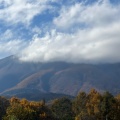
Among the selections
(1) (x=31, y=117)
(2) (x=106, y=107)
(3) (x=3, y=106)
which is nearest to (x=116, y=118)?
(2) (x=106, y=107)

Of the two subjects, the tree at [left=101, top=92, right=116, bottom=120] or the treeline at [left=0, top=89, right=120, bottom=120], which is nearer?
the treeline at [left=0, top=89, right=120, bottom=120]

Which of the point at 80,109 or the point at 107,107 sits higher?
the point at 80,109

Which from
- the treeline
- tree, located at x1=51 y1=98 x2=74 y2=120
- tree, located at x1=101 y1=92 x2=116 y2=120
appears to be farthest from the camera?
tree, located at x1=51 y1=98 x2=74 y2=120

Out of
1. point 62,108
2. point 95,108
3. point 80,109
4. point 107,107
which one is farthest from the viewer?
point 62,108

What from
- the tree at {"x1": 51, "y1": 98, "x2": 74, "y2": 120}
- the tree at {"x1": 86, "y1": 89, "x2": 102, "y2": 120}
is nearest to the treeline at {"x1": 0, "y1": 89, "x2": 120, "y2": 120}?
the tree at {"x1": 86, "y1": 89, "x2": 102, "y2": 120}

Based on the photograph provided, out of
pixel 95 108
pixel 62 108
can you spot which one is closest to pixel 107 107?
pixel 95 108

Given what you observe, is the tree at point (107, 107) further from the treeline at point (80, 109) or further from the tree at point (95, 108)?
the tree at point (95, 108)

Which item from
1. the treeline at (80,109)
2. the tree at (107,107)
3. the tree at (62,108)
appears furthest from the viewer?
the tree at (62,108)

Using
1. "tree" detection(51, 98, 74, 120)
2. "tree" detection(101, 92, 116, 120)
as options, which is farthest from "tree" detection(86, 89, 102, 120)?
"tree" detection(51, 98, 74, 120)

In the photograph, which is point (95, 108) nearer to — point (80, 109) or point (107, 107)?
point (107, 107)

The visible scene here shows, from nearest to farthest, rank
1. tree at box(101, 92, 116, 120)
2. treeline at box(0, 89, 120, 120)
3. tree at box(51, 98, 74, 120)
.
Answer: treeline at box(0, 89, 120, 120), tree at box(101, 92, 116, 120), tree at box(51, 98, 74, 120)

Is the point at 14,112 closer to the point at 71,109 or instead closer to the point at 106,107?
the point at 106,107

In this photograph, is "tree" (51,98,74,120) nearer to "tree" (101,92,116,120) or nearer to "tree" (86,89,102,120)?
"tree" (86,89,102,120)

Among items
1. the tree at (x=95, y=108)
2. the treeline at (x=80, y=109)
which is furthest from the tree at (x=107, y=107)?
the tree at (x=95, y=108)
